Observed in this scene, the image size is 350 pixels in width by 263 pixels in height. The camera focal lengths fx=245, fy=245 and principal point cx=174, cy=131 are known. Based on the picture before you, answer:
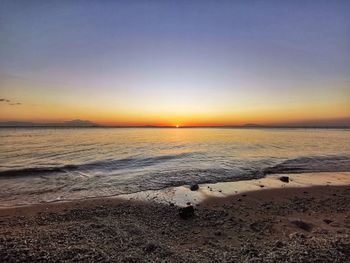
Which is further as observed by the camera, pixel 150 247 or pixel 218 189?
pixel 218 189

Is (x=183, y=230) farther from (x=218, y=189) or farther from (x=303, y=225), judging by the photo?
(x=218, y=189)

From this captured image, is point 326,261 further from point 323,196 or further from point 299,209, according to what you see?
point 323,196

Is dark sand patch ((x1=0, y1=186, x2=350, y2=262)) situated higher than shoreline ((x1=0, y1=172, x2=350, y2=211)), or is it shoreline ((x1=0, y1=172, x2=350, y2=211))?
dark sand patch ((x1=0, y1=186, x2=350, y2=262))

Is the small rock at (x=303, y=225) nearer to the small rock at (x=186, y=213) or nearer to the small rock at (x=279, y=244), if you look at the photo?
the small rock at (x=279, y=244)

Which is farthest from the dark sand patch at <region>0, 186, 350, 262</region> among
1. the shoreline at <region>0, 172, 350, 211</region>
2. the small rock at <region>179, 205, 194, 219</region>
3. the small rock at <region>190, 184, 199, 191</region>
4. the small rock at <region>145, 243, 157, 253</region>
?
the small rock at <region>190, 184, 199, 191</region>

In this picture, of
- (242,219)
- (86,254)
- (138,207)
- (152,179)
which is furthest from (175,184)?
(86,254)

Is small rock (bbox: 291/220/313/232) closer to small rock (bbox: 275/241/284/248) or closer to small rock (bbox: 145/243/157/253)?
small rock (bbox: 275/241/284/248)

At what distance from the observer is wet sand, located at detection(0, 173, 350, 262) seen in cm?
609

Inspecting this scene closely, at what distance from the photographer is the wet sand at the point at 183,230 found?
240 inches

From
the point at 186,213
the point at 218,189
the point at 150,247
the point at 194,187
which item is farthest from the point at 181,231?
the point at 218,189

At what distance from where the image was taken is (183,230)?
7.98 m

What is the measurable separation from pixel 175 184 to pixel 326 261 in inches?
380

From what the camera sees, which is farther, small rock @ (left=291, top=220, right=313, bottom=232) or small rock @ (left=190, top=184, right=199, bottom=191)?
small rock @ (left=190, top=184, right=199, bottom=191)

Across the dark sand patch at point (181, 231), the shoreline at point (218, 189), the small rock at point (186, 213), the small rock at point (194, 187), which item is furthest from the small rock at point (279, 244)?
the small rock at point (194, 187)
